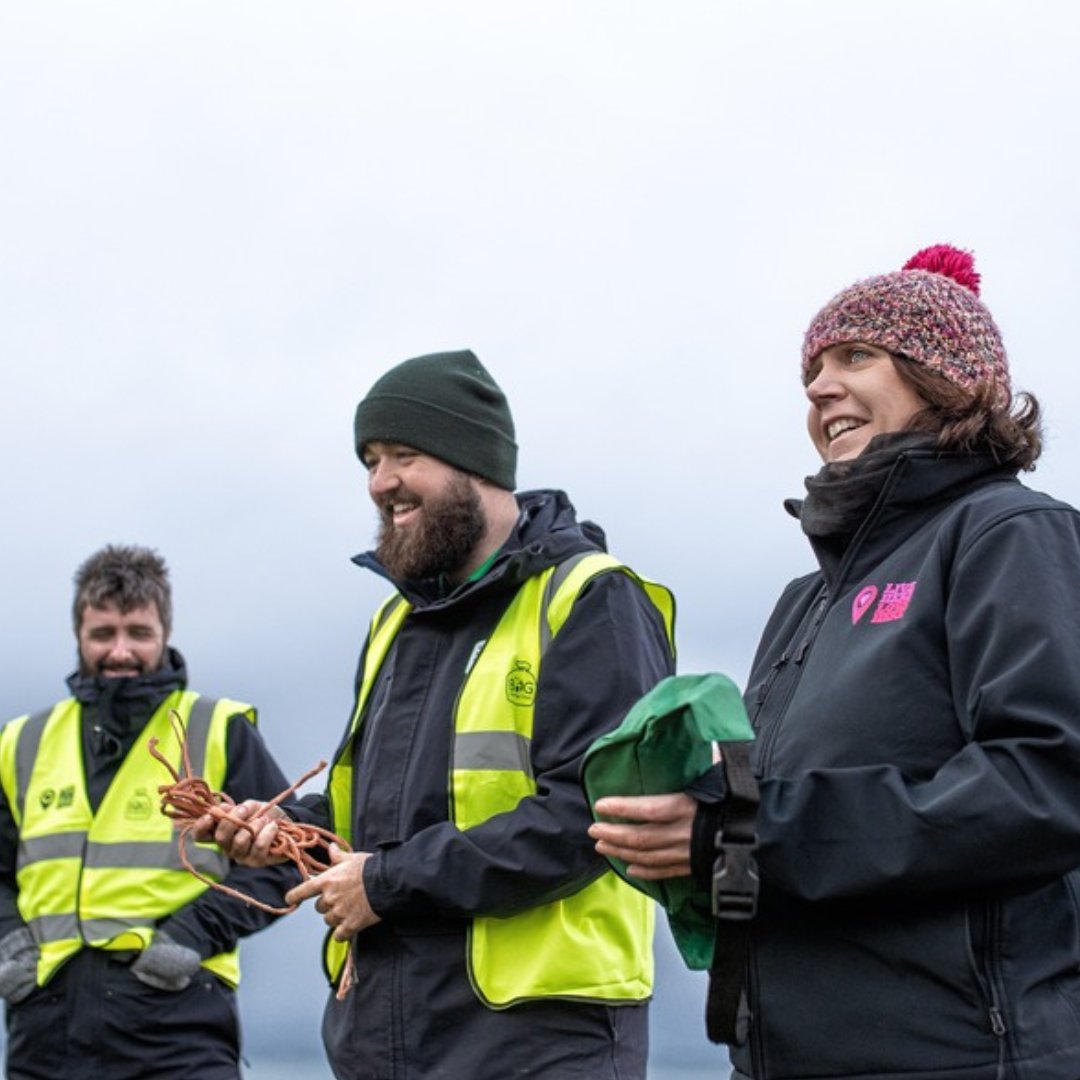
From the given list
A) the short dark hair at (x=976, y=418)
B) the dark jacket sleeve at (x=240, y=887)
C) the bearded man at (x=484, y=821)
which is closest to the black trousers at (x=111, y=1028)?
the dark jacket sleeve at (x=240, y=887)

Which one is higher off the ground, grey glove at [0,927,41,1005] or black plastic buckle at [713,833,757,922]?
black plastic buckle at [713,833,757,922]

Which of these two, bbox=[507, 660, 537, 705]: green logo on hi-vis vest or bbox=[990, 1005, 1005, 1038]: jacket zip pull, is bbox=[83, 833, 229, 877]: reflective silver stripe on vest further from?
bbox=[990, 1005, 1005, 1038]: jacket zip pull

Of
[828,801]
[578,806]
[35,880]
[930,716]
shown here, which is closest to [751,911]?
[828,801]

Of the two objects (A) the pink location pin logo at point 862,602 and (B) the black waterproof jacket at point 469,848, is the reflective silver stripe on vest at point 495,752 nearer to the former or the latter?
(B) the black waterproof jacket at point 469,848

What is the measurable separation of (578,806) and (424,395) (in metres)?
1.32

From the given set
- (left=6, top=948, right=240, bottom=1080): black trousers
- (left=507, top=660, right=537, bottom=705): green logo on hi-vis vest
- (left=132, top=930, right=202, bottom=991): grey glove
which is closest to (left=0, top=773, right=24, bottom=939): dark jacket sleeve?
(left=6, top=948, right=240, bottom=1080): black trousers

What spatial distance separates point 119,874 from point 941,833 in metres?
4.18

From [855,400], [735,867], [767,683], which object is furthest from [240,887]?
[735,867]

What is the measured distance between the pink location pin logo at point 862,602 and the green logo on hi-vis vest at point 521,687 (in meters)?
1.44

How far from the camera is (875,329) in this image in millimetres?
3285

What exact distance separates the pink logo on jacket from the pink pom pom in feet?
2.86

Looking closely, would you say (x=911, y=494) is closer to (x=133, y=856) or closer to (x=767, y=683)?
(x=767, y=683)

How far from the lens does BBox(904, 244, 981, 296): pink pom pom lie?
365 centimetres

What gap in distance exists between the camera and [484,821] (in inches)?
167
